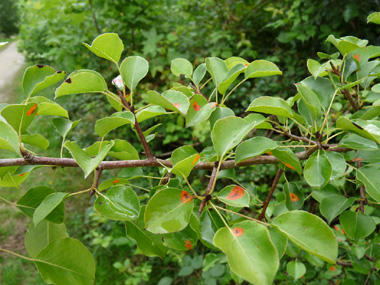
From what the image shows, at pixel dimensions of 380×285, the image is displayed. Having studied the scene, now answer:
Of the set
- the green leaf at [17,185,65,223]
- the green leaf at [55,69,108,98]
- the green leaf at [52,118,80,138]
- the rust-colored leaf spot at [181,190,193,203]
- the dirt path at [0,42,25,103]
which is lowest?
the dirt path at [0,42,25,103]

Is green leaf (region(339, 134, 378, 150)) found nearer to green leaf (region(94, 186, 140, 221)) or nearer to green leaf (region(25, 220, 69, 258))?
green leaf (region(94, 186, 140, 221))

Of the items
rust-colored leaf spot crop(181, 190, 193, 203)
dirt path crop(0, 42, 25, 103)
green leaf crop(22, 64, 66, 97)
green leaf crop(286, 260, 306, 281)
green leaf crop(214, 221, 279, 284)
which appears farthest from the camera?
dirt path crop(0, 42, 25, 103)

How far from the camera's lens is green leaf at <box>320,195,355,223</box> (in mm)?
556

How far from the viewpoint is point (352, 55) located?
1.98ft

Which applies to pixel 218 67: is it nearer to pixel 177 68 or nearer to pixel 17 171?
pixel 177 68

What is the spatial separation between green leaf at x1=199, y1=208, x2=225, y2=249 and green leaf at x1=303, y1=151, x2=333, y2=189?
0.15 meters

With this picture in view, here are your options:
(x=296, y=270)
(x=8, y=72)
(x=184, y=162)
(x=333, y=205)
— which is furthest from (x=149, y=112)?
(x=8, y=72)

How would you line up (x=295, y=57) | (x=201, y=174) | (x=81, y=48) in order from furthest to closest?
(x=81, y=48) → (x=295, y=57) → (x=201, y=174)

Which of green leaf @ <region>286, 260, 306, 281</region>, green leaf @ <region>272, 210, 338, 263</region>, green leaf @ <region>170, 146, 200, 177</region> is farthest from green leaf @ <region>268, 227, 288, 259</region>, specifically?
green leaf @ <region>286, 260, 306, 281</region>

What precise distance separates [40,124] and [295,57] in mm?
2892

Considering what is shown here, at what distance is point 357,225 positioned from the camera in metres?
0.57

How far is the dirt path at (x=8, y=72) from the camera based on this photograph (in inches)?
171

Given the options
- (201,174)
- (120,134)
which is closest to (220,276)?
(201,174)

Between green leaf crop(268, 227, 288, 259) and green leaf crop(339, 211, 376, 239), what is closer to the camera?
green leaf crop(268, 227, 288, 259)
